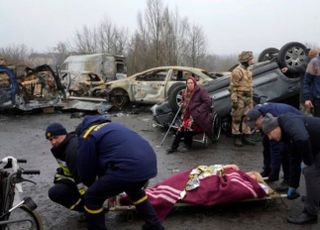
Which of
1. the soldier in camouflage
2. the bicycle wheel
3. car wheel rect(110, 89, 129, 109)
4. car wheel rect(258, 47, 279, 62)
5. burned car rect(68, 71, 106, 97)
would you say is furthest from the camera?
burned car rect(68, 71, 106, 97)

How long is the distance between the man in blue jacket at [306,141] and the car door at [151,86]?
9.47 meters

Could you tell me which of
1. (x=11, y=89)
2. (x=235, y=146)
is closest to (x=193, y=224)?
(x=235, y=146)

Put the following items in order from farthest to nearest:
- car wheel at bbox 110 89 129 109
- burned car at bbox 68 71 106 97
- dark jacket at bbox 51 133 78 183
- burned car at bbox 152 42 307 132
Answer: burned car at bbox 68 71 106 97, car wheel at bbox 110 89 129 109, burned car at bbox 152 42 307 132, dark jacket at bbox 51 133 78 183

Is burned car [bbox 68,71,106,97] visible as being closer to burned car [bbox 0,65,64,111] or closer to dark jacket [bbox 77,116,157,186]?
burned car [bbox 0,65,64,111]

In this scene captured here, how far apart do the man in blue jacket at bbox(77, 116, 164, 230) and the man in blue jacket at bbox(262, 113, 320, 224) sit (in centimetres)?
129

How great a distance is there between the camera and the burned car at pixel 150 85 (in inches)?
546

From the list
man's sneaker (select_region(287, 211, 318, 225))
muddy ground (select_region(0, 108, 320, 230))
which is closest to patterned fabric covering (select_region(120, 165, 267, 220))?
muddy ground (select_region(0, 108, 320, 230))

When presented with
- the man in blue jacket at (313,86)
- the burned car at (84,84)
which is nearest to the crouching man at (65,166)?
the man in blue jacket at (313,86)

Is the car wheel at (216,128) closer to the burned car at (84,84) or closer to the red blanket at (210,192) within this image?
the red blanket at (210,192)

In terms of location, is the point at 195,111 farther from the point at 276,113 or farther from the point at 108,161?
the point at 108,161

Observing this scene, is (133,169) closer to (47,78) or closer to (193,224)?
(193,224)

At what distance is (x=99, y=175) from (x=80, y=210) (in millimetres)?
849

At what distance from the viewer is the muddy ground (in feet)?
16.1

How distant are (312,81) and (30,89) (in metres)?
9.85
